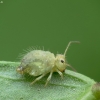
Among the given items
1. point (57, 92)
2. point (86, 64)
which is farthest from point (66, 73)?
point (86, 64)

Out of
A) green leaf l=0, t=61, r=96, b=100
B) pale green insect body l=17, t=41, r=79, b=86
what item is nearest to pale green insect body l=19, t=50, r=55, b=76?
pale green insect body l=17, t=41, r=79, b=86

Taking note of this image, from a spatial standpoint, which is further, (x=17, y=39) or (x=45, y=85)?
(x=17, y=39)

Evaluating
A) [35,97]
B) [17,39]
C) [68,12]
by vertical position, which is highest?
[68,12]

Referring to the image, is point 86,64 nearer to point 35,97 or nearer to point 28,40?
point 28,40

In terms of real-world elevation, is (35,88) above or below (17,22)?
below

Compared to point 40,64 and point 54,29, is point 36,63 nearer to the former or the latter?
point 40,64

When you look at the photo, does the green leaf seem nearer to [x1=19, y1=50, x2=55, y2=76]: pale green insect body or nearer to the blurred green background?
[x1=19, y1=50, x2=55, y2=76]: pale green insect body
